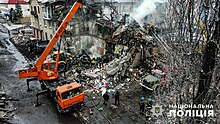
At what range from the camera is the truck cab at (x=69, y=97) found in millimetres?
12125

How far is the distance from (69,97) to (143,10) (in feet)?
50.1

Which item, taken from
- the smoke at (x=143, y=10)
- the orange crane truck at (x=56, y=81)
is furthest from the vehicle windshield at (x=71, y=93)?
the smoke at (x=143, y=10)

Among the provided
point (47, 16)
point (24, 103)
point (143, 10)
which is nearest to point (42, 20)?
point (47, 16)

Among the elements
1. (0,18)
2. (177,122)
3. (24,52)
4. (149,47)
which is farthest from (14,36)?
(177,122)

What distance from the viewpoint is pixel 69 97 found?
1229cm

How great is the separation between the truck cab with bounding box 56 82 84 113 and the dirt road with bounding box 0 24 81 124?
82cm

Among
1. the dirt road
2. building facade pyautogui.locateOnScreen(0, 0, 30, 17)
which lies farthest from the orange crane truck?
building facade pyautogui.locateOnScreen(0, 0, 30, 17)

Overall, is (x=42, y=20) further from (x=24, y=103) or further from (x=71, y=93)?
(x=71, y=93)

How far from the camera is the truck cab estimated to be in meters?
12.1

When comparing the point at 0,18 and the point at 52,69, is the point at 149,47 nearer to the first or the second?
the point at 52,69

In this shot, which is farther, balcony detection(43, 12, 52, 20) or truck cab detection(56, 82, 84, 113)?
balcony detection(43, 12, 52, 20)

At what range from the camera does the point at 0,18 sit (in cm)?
4825

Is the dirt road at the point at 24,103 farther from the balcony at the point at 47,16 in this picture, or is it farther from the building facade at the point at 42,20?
the balcony at the point at 47,16

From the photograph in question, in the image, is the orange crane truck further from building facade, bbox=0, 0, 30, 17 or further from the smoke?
building facade, bbox=0, 0, 30, 17
